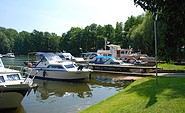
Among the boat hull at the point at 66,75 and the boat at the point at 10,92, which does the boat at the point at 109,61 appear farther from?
the boat at the point at 10,92

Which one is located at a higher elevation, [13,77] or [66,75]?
[13,77]

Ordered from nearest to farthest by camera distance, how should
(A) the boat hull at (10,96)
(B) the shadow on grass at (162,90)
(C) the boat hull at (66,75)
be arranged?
(B) the shadow on grass at (162,90) → (A) the boat hull at (10,96) → (C) the boat hull at (66,75)

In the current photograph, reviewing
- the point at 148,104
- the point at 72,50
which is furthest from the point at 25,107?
the point at 72,50

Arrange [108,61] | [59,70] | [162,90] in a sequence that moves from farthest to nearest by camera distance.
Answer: [108,61]
[59,70]
[162,90]

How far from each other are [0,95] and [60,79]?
10.9 meters

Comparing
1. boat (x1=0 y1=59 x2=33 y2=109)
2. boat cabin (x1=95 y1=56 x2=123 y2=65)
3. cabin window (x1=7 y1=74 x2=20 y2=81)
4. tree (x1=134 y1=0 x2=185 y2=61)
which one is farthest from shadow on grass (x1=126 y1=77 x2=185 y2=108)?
boat cabin (x1=95 y1=56 x2=123 y2=65)

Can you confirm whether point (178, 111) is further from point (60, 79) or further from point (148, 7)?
point (60, 79)

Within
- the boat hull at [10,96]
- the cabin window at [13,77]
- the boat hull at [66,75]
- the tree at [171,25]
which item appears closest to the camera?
the tree at [171,25]

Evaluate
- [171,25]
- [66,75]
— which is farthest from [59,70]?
[171,25]

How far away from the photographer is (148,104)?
7109 millimetres

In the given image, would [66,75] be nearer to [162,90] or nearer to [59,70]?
[59,70]

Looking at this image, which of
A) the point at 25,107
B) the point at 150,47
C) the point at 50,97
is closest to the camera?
the point at 150,47

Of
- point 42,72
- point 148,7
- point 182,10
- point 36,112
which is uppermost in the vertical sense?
point 148,7

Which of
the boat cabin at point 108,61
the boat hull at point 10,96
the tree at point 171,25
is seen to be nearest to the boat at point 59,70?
the boat hull at point 10,96
